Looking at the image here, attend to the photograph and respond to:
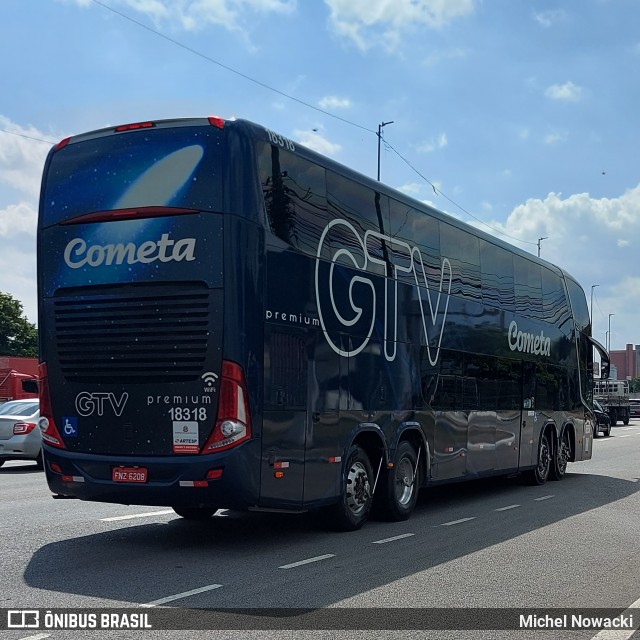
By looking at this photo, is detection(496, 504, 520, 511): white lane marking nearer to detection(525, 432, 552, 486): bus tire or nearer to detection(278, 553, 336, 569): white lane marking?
detection(525, 432, 552, 486): bus tire

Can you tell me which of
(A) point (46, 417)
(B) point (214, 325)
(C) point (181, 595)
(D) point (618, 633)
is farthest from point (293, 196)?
(D) point (618, 633)

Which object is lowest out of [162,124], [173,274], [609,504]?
[609,504]

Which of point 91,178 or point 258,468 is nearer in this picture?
point 258,468

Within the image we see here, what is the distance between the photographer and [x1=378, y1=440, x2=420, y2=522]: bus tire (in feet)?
38.4

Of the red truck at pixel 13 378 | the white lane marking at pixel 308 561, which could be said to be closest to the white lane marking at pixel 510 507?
the white lane marking at pixel 308 561

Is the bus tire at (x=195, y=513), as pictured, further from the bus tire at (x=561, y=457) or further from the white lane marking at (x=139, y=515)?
the bus tire at (x=561, y=457)

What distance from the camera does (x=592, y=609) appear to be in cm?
715

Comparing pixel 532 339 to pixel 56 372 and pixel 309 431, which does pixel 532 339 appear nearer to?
pixel 309 431

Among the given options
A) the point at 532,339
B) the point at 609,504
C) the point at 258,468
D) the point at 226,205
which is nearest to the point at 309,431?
the point at 258,468

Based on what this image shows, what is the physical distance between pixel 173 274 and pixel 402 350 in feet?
13.4

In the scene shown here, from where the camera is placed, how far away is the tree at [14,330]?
272 feet

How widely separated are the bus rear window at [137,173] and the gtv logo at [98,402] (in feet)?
6.18

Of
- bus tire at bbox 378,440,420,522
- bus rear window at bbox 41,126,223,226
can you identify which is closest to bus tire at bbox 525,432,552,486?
bus tire at bbox 378,440,420,522

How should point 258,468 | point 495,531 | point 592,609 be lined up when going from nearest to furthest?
point 592,609
point 258,468
point 495,531
